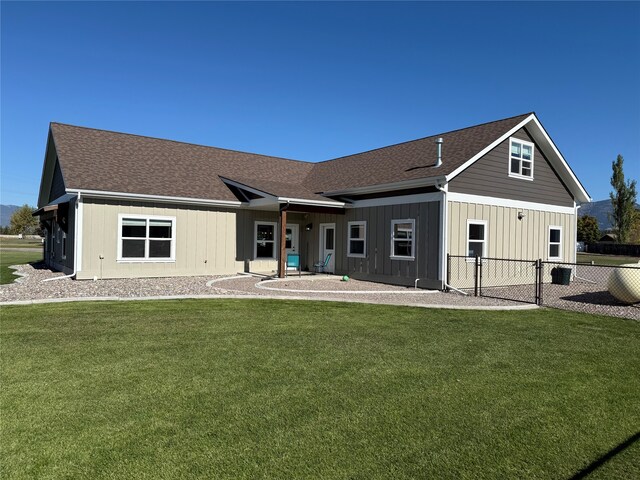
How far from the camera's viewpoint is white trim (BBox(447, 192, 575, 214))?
1418cm

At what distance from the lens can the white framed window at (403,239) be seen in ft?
48.5

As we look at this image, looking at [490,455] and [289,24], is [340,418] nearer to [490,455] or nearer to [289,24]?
[490,455]

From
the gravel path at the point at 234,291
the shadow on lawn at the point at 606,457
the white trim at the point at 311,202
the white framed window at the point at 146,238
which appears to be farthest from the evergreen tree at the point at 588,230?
the shadow on lawn at the point at 606,457

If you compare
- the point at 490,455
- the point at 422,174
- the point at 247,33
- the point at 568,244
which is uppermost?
the point at 247,33

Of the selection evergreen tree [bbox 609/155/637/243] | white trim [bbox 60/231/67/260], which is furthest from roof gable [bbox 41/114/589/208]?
evergreen tree [bbox 609/155/637/243]

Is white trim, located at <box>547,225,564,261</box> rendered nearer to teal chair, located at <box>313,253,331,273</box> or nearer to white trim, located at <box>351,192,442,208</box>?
white trim, located at <box>351,192,442,208</box>

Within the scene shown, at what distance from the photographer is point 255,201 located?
17.2 meters

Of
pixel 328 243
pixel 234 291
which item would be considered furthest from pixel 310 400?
pixel 328 243

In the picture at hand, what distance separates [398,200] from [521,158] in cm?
511

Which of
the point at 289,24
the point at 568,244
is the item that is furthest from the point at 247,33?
the point at 568,244

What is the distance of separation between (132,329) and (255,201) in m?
10.4

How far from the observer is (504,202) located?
15.8 metres

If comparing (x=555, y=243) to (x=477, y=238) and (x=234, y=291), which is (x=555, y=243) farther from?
(x=234, y=291)

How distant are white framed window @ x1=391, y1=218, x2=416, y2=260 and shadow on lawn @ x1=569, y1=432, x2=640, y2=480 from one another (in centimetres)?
1116
